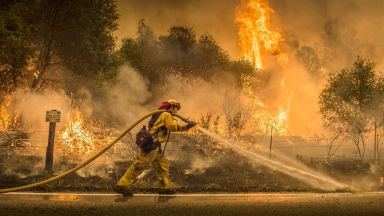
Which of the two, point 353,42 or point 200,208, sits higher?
point 353,42

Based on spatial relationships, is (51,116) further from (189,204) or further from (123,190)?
(189,204)

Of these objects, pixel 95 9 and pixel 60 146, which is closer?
pixel 60 146

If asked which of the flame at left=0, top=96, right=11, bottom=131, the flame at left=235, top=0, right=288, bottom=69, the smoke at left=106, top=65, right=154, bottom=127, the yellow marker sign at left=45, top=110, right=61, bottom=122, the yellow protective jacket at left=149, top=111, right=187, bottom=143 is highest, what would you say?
the flame at left=235, top=0, right=288, bottom=69

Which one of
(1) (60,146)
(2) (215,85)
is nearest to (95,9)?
(1) (60,146)

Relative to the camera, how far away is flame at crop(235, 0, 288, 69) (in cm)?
4853

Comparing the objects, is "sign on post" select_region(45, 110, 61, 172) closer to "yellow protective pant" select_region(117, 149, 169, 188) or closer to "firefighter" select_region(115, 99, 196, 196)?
"firefighter" select_region(115, 99, 196, 196)

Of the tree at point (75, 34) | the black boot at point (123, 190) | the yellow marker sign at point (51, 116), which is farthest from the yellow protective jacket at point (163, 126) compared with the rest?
the tree at point (75, 34)

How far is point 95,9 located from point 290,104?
3150cm

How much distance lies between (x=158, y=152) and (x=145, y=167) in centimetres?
38

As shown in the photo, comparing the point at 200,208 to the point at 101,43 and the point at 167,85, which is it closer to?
the point at 101,43

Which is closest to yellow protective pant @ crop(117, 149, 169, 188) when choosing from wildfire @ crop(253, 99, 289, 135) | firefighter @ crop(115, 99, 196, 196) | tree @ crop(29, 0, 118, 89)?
firefighter @ crop(115, 99, 196, 196)

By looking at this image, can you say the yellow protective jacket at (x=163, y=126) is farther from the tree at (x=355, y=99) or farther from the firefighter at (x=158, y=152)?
the tree at (x=355, y=99)

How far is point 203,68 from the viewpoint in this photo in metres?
35.5

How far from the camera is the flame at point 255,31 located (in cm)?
4853
